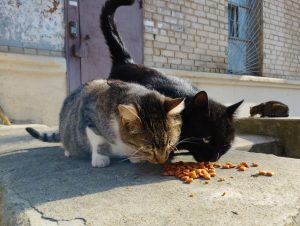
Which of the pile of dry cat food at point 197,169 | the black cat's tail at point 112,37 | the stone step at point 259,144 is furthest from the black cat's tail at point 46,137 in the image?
the stone step at point 259,144

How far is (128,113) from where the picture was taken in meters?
1.67

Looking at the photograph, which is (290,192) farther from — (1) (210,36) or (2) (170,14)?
(1) (210,36)

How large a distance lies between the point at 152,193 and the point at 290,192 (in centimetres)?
61

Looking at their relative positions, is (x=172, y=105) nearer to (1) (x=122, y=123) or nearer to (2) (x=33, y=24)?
(1) (x=122, y=123)

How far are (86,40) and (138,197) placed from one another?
3.93 m

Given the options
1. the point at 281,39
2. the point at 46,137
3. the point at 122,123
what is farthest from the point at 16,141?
the point at 281,39

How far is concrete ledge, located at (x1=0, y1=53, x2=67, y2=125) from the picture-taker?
14.1 feet

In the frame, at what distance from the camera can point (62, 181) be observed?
1.72 m

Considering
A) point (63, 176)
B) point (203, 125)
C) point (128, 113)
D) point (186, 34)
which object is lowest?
point (63, 176)

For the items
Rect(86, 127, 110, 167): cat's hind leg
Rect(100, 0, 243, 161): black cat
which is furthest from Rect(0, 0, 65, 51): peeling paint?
Rect(86, 127, 110, 167): cat's hind leg

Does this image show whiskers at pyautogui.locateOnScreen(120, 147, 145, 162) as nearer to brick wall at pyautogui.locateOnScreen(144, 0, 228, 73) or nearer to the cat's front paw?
the cat's front paw

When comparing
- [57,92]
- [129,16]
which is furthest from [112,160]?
[129,16]

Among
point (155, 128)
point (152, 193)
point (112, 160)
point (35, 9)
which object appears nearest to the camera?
point (152, 193)

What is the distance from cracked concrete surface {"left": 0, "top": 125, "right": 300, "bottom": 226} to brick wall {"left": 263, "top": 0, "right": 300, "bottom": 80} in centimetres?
656
